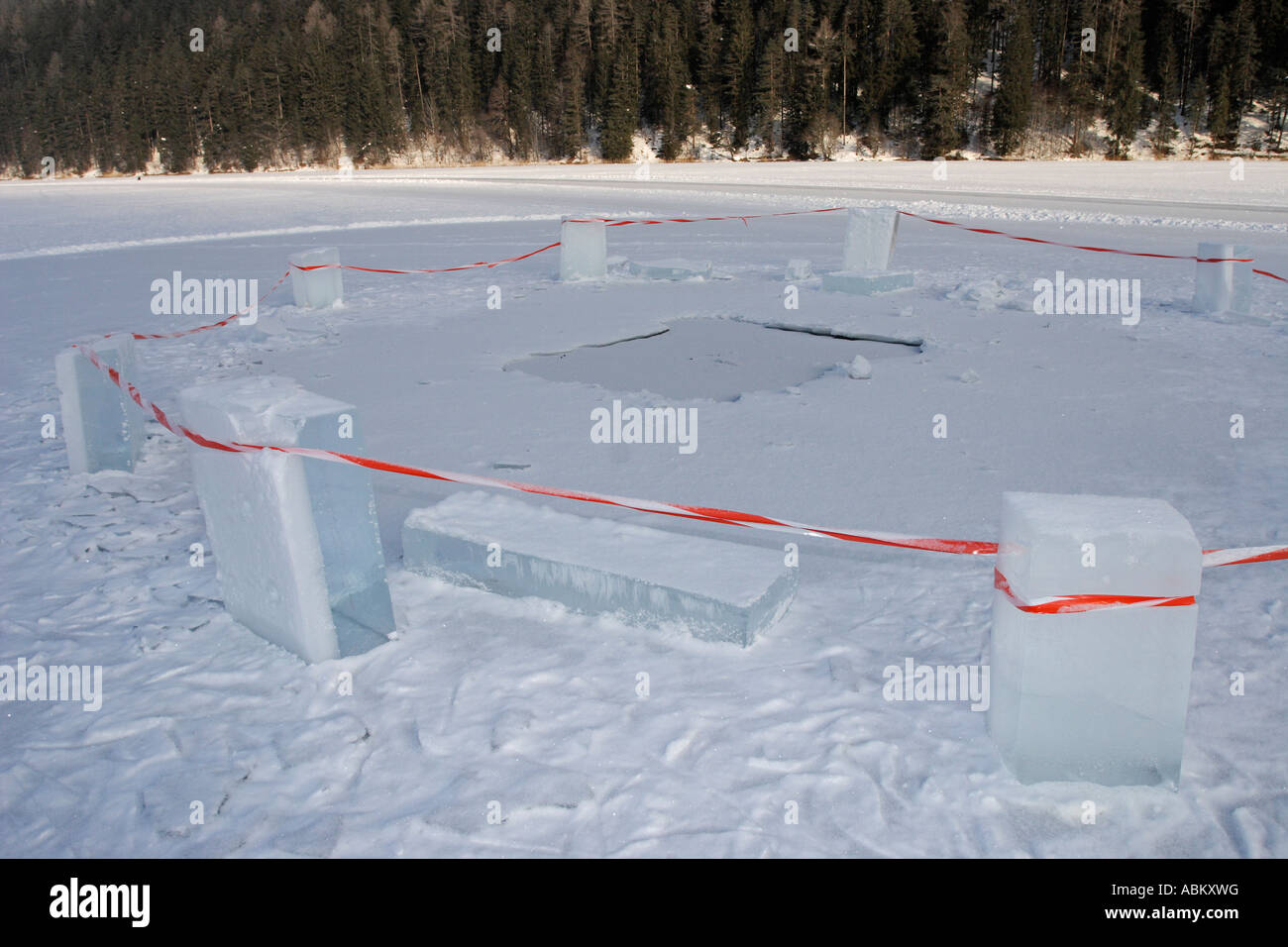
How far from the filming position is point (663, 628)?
3830 mm

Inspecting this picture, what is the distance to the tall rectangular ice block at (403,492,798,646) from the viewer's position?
3.74 m

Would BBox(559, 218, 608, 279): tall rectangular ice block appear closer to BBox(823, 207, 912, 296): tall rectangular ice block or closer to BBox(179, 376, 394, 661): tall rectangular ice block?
BBox(823, 207, 912, 296): tall rectangular ice block

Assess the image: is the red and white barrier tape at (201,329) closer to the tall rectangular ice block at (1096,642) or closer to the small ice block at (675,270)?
the small ice block at (675,270)

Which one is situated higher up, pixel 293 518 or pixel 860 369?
pixel 293 518

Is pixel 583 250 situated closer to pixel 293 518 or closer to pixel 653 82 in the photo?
pixel 293 518

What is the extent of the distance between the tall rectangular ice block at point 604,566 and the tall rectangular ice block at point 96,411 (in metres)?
2.66

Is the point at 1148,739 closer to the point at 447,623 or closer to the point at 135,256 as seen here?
the point at 447,623

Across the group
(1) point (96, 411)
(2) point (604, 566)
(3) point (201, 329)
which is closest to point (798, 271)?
(3) point (201, 329)

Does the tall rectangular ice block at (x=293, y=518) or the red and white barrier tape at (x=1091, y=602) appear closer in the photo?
the red and white barrier tape at (x=1091, y=602)

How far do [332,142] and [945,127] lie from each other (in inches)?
1626

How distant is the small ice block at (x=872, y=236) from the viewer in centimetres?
1166

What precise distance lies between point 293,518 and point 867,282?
897 centimetres

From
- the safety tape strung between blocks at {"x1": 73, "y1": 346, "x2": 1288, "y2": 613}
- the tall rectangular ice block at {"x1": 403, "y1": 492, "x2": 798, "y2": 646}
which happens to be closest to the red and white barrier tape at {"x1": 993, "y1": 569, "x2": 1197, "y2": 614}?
the safety tape strung between blocks at {"x1": 73, "y1": 346, "x2": 1288, "y2": 613}

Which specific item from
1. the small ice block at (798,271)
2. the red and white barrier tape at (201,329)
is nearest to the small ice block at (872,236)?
the small ice block at (798,271)
